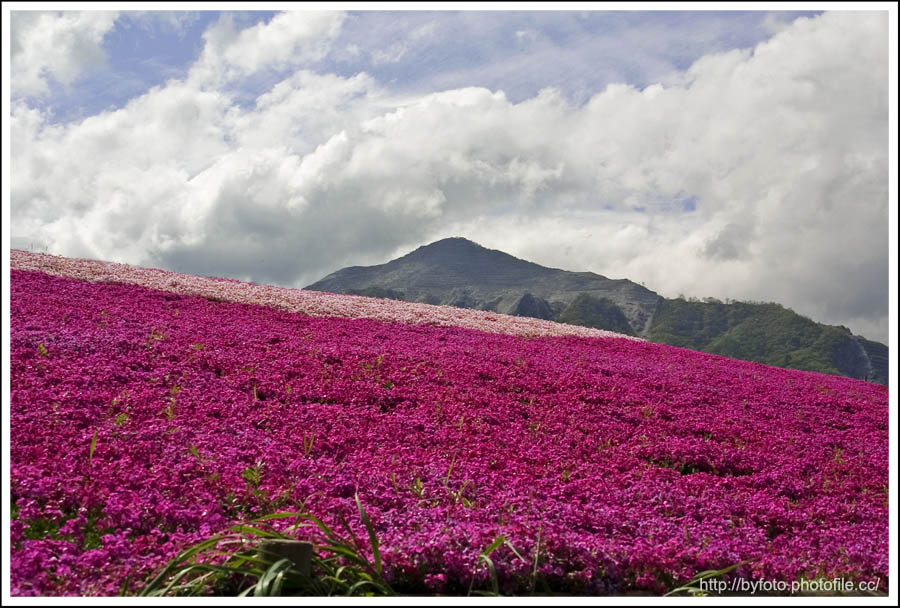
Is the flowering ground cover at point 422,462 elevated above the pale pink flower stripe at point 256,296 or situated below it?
below

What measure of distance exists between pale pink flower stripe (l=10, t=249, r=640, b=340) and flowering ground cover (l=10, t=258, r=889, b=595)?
7.82m

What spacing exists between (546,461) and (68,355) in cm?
847

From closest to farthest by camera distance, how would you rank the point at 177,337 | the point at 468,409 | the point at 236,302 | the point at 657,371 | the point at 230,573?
the point at 230,573 → the point at 468,409 → the point at 177,337 → the point at 657,371 → the point at 236,302

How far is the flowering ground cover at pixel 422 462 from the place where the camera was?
5.71 metres

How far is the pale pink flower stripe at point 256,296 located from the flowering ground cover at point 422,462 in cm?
782

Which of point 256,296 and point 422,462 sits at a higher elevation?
point 256,296

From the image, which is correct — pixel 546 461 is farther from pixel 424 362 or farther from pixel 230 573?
pixel 424 362

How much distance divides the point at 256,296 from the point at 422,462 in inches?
753

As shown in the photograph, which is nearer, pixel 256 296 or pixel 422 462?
pixel 422 462

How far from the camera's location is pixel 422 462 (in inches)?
321

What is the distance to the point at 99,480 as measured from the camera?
668 centimetres

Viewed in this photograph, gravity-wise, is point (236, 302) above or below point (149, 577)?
above

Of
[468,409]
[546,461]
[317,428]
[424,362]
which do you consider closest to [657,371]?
[424,362]

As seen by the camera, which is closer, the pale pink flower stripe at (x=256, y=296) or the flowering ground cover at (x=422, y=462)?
the flowering ground cover at (x=422, y=462)
